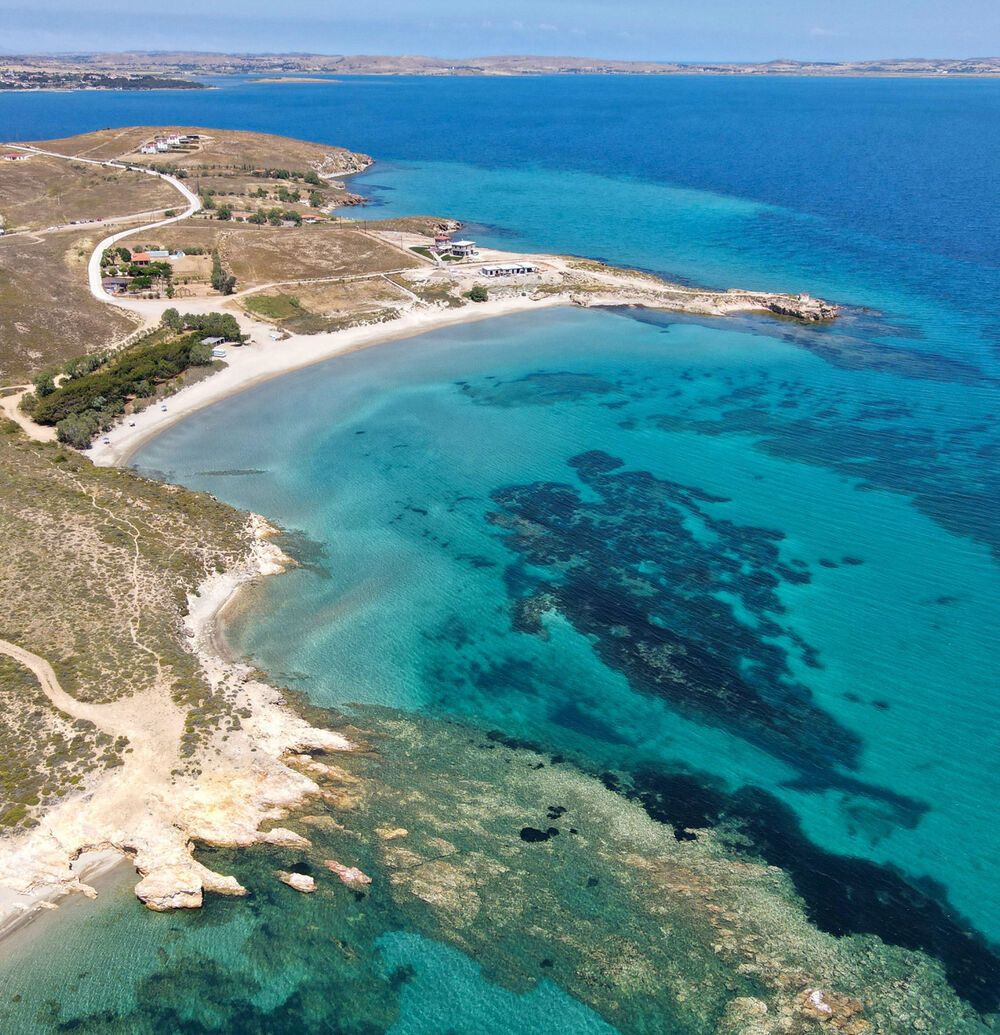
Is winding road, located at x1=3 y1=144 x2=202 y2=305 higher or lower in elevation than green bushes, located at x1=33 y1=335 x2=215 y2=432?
higher

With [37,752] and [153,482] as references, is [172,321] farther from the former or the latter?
[37,752]

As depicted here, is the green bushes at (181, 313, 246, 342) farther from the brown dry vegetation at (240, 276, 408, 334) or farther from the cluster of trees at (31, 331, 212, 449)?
the brown dry vegetation at (240, 276, 408, 334)

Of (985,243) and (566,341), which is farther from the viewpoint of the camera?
(985,243)

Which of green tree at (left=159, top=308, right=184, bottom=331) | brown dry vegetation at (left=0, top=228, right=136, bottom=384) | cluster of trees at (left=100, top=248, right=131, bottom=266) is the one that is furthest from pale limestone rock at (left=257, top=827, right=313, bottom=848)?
cluster of trees at (left=100, top=248, right=131, bottom=266)

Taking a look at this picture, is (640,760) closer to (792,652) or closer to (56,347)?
(792,652)

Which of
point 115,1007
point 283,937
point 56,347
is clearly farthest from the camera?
point 56,347

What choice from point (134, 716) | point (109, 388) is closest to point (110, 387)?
point (109, 388)

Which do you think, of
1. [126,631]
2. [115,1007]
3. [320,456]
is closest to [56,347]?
[320,456]
